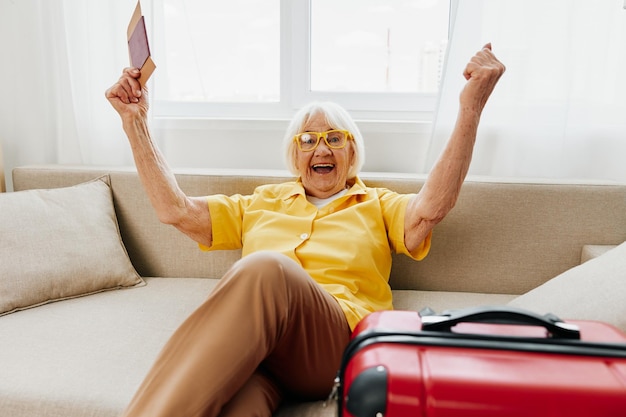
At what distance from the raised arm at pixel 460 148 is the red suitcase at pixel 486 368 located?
0.55 m

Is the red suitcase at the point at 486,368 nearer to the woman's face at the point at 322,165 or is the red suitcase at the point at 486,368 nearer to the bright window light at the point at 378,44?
the woman's face at the point at 322,165

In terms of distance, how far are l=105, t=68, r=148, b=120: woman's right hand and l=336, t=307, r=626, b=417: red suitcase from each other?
1.01m

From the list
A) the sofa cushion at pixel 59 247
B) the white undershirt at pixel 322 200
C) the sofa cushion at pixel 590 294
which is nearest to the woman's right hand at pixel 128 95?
the sofa cushion at pixel 59 247

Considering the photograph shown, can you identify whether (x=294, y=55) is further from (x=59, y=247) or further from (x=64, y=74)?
(x=59, y=247)

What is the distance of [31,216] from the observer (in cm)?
176

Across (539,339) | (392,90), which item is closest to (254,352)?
(539,339)

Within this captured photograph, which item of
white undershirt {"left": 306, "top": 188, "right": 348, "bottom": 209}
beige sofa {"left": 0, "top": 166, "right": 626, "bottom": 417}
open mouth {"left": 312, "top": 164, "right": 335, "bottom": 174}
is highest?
open mouth {"left": 312, "top": 164, "right": 335, "bottom": 174}

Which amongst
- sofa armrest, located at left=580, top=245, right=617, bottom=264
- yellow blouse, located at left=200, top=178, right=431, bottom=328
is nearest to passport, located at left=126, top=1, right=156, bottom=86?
yellow blouse, located at left=200, top=178, right=431, bottom=328

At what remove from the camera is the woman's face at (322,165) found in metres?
1.68

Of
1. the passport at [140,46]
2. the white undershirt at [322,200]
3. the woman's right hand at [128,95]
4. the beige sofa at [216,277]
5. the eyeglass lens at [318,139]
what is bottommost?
the beige sofa at [216,277]

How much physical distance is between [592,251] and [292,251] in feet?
A: 2.89

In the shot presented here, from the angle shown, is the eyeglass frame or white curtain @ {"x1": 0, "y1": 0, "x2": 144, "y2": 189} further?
white curtain @ {"x1": 0, "y1": 0, "x2": 144, "y2": 189}

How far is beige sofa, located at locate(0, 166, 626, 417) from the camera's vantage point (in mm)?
1270

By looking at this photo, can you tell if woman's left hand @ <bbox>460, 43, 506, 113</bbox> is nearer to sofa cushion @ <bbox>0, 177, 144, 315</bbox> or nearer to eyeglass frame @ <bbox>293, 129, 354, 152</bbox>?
eyeglass frame @ <bbox>293, 129, 354, 152</bbox>
